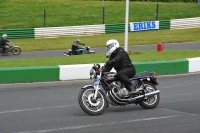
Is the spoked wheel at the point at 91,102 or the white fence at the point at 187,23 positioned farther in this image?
the white fence at the point at 187,23

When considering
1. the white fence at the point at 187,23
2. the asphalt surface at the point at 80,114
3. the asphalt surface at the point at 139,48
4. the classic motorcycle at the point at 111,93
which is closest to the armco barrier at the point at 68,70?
the asphalt surface at the point at 80,114

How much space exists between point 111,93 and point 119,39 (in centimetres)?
2399

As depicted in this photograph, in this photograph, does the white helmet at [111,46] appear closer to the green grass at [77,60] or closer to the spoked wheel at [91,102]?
the spoked wheel at [91,102]

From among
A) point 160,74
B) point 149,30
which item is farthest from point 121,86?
point 149,30

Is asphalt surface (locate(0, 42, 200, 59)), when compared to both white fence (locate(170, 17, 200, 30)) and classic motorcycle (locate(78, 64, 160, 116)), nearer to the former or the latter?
white fence (locate(170, 17, 200, 30))

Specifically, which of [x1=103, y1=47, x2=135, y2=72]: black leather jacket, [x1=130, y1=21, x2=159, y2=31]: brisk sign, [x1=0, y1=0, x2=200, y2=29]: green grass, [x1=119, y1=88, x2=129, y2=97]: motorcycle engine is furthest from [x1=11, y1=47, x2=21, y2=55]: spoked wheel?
[x1=119, y1=88, x2=129, y2=97]: motorcycle engine

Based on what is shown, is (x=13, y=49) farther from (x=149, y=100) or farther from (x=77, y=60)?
(x=149, y=100)

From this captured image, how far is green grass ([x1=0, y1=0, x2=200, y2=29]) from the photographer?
136 ft

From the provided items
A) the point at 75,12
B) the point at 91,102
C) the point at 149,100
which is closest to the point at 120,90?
the point at 91,102

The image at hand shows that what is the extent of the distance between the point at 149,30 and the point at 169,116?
94.5ft

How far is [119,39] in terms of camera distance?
34.5 metres

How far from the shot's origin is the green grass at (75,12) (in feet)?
136

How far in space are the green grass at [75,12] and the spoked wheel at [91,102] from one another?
1183 inches

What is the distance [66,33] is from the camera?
3731 centimetres
